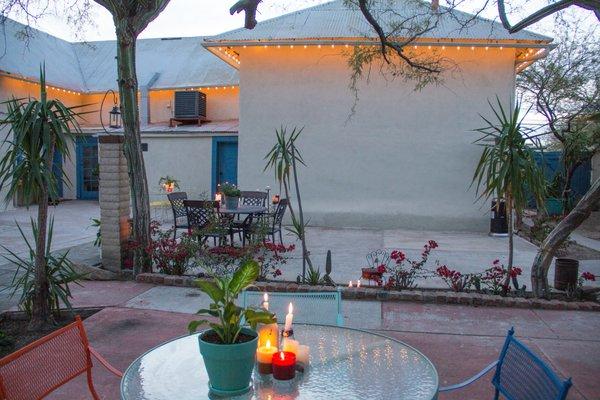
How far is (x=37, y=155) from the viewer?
427 cm

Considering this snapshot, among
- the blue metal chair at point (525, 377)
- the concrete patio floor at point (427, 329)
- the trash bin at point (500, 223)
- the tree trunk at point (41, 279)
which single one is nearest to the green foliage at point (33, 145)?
the tree trunk at point (41, 279)

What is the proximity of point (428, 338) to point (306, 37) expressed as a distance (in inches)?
321

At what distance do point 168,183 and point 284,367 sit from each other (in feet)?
39.2

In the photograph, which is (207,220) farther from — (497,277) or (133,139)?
(497,277)

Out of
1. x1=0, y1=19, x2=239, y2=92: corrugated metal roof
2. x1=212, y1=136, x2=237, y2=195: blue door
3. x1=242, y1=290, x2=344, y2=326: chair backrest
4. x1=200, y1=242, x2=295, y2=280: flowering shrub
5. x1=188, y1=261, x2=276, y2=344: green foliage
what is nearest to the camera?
x1=188, y1=261, x2=276, y2=344: green foliage

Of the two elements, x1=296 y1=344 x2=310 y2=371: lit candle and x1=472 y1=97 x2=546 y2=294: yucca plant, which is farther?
x1=472 y1=97 x2=546 y2=294: yucca plant

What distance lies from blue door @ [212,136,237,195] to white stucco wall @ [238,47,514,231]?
2.57 m

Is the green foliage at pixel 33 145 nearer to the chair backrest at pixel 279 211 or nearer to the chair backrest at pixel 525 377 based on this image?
the chair backrest at pixel 525 377

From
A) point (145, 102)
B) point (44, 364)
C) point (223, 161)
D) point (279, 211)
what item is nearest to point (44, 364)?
point (44, 364)

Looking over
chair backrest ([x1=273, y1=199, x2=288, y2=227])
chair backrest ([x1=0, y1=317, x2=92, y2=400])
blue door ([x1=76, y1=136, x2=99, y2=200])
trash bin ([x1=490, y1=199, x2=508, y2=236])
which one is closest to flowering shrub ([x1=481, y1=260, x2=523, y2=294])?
chair backrest ([x1=273, y1=199, x2=288, y2=227])

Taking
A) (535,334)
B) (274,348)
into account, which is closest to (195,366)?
(274,348)

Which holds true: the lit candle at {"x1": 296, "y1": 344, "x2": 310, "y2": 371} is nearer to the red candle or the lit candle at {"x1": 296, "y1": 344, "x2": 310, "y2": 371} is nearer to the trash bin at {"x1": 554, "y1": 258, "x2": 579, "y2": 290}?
the red candle

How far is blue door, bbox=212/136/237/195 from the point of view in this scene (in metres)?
14.5

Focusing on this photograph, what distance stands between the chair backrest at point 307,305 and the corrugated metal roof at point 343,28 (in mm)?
7829
